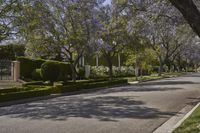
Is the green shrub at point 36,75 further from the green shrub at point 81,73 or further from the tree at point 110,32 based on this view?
the green shrub at point 81,73

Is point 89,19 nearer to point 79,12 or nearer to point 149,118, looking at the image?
point 79,12

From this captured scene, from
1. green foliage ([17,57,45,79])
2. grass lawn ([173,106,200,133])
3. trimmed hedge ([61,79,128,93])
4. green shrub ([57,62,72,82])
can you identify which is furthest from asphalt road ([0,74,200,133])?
green shrub ([57,62,72,82])

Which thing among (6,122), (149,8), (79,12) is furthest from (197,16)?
(79,12)

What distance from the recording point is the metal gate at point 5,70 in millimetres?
40566

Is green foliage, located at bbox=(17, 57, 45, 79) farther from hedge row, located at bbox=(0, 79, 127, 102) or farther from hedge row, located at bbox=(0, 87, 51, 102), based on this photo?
hedge row, located at bbox=(0, 87, 51, 102)

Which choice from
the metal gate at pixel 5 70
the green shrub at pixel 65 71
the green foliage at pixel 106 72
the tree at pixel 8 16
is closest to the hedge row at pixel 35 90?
the tree at pixel 8 16

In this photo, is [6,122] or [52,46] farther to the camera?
[52,46]

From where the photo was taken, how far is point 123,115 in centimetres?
1586

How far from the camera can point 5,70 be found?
4116cm

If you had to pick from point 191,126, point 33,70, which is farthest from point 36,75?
point 191,126

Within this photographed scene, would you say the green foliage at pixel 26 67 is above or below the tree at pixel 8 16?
below

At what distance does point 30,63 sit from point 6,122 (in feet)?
113

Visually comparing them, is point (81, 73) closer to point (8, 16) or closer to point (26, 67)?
point (26, 67)

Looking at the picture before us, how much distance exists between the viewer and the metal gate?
40.6m
